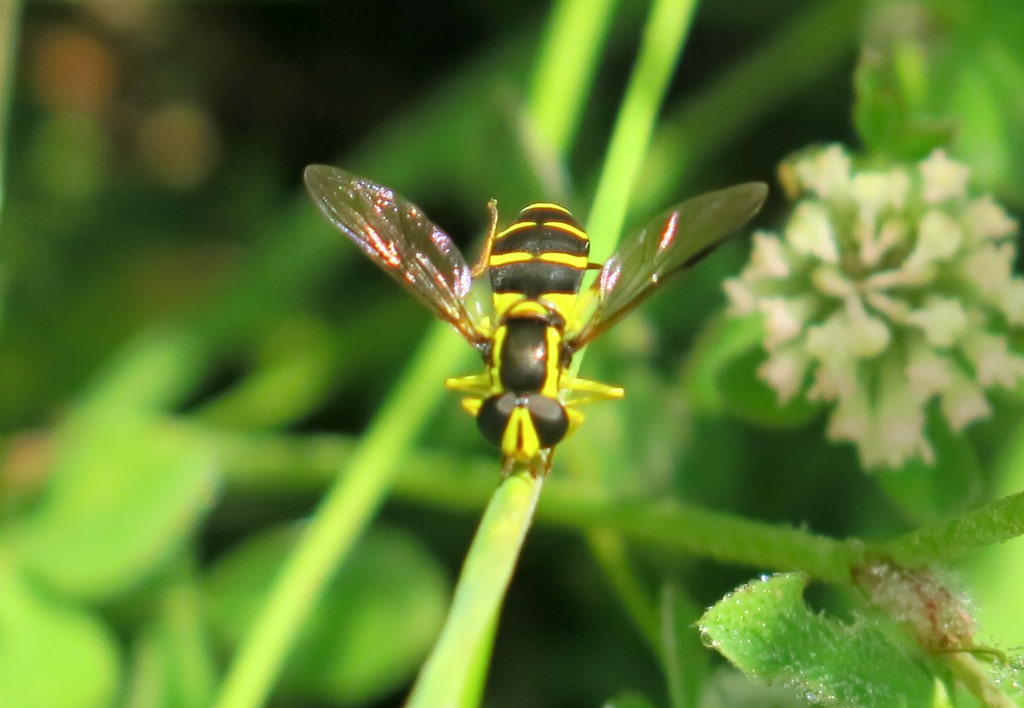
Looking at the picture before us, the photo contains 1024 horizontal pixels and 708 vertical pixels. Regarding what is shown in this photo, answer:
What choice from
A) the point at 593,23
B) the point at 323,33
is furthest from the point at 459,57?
the point at 593,23

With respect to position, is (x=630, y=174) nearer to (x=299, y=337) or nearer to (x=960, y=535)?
(x=960, y=535)

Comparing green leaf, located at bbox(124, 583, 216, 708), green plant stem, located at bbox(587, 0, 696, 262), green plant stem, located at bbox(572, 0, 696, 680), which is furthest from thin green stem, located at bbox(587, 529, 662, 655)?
green leaf, located at bbox(124, 583, 216, 708)

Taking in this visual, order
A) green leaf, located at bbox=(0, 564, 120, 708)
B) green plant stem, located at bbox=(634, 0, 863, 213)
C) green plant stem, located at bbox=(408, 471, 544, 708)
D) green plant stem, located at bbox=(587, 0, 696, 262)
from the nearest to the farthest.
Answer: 1. green plant stem, located at bbox=(408, 471, 544, 708)
2. green plant stem, located at bbox=(587, 0, 696, 262)
3. green leaf, located at bbox=(0, 564, 120, 708)
4. green plant stem, located at bbox=(634, 0, 863, 213)

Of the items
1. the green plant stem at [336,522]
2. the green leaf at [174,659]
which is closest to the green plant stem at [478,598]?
the green plant stem at [336,522]

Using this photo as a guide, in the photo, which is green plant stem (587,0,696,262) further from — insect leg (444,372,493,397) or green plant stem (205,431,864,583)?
green plant stem (205,431,864,583)

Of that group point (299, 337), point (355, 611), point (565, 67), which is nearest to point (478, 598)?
point (355, 611)

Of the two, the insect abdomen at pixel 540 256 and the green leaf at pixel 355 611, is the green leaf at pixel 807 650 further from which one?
the green leaf at pixel 355 611
